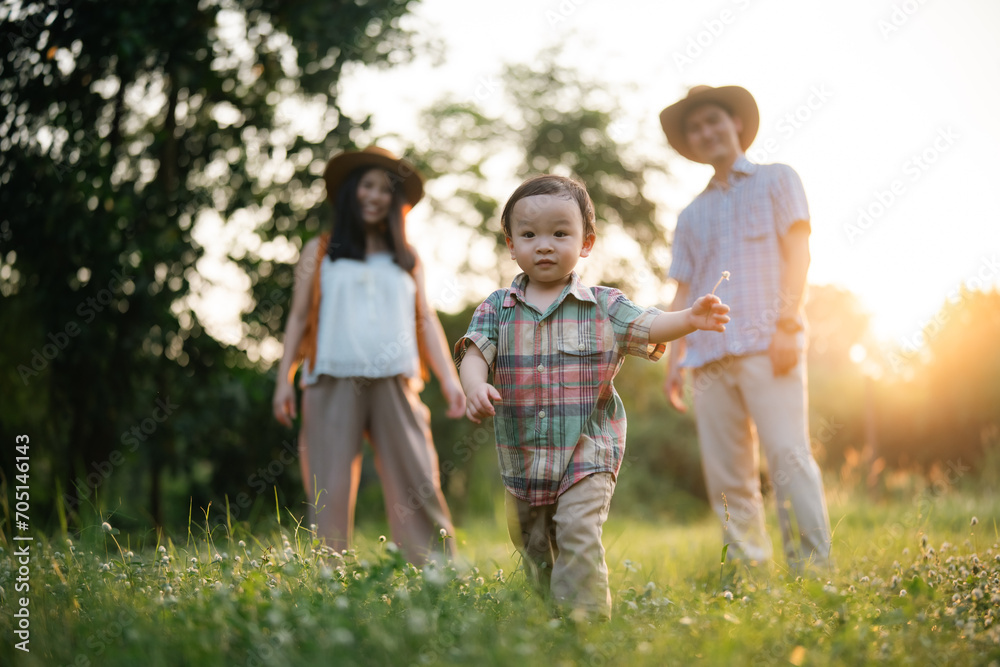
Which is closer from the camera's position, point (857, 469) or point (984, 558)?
point (984, 558)

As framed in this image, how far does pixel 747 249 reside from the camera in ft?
11.6

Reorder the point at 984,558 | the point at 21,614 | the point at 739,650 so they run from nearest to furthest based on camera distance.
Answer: the point at 739,650
the point at 21,614
the point at 984,558

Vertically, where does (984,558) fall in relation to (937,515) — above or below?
above

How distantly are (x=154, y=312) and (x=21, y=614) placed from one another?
11.1 feet

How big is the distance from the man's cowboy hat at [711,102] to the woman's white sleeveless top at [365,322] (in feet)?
5.46

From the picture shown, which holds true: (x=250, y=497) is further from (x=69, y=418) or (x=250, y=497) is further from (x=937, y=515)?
(x=937, y=515)

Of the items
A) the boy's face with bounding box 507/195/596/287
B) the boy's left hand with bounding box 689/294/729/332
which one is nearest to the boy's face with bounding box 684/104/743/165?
the boy's face with bounding box 507/195/596/287

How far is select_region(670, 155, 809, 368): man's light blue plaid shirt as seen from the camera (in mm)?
3455

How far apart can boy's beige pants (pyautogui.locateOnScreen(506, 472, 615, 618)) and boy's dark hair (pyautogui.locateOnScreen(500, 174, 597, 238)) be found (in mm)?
955

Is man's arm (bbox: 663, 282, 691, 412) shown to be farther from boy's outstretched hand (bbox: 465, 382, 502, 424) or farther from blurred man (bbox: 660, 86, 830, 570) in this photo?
boy's outstretched hand (bbox: 465, 382, 502, 424)

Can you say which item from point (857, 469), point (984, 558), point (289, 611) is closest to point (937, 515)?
point (984, 558)

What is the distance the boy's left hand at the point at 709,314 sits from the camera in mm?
2352

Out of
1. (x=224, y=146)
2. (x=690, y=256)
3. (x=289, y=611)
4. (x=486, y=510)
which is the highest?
(x=224, y=146)

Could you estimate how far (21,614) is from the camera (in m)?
2.20
